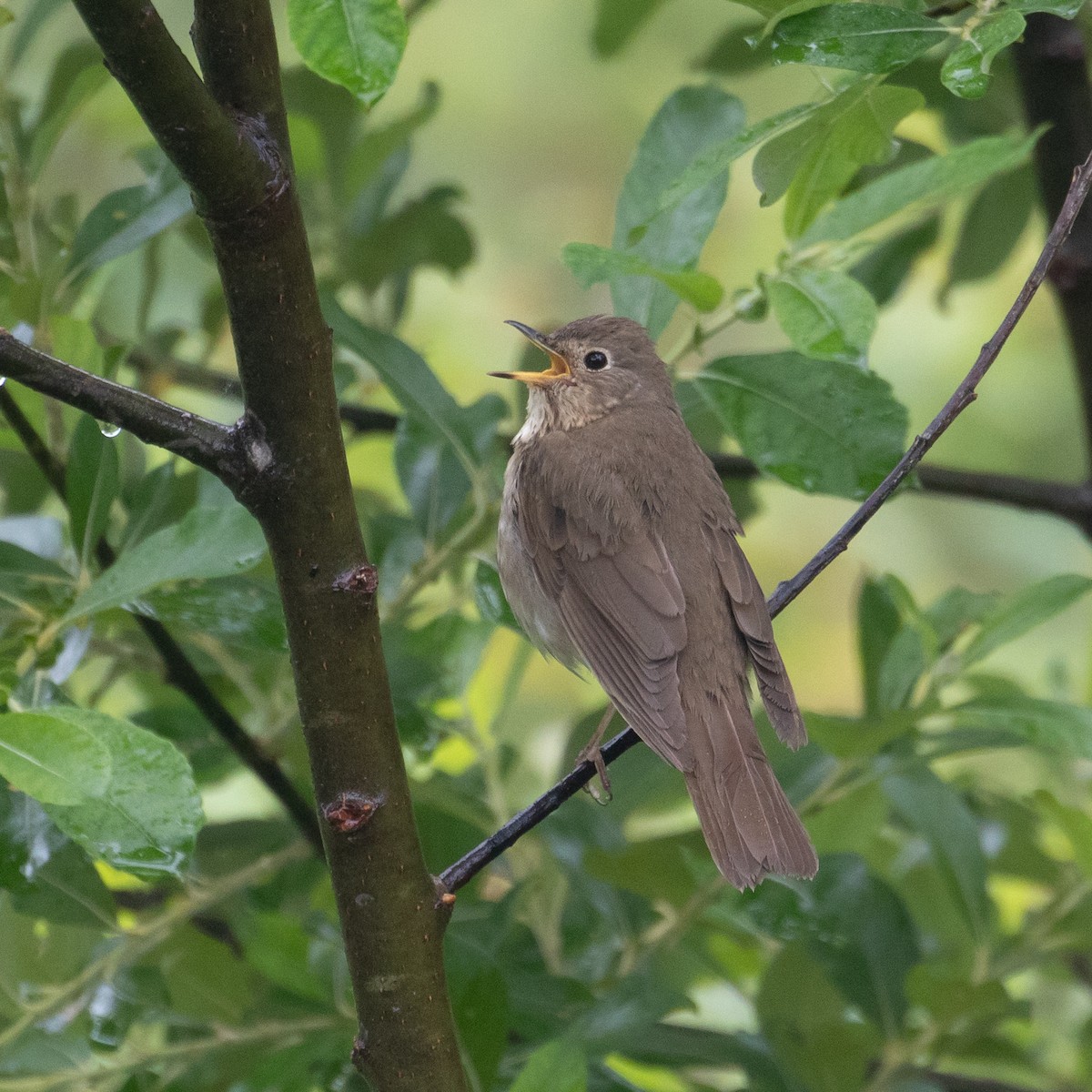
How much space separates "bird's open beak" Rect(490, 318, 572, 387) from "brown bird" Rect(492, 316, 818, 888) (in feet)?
0.08

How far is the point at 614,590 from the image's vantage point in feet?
10.7

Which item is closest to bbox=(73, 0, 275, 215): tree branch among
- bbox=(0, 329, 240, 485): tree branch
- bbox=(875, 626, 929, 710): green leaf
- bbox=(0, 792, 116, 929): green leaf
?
A: bbox=(0, 329, 240, 485): tree branch

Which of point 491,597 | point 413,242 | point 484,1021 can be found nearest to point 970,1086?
point 484,1021

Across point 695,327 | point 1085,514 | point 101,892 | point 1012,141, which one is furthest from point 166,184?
point 1085,514

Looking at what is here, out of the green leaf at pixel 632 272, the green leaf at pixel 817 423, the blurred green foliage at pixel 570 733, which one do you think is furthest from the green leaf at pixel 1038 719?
the green leaf at pixel 632 272

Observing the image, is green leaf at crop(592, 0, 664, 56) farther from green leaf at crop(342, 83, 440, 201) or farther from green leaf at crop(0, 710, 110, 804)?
green leaf at crop(0, 710, 110, 804)

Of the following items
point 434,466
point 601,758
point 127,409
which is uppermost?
point 434,466

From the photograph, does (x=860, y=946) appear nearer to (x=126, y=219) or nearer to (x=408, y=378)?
(x=408, y=378)

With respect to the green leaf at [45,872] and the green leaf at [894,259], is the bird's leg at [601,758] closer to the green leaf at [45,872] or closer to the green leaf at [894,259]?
the green leaf at [45,872]

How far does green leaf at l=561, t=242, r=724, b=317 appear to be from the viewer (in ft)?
7.68

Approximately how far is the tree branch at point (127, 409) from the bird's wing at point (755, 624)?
124 cm

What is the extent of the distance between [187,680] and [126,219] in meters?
0.84

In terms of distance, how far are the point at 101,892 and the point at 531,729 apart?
307cm

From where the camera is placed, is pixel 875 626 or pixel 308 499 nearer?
pixel 308 499
